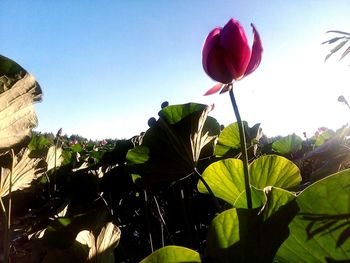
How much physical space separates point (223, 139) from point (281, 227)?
2.27 feet

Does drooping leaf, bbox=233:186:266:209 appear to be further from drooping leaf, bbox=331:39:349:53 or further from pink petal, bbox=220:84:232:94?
drooping leaf, bbox=331:39:349:53

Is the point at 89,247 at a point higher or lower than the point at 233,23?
lower

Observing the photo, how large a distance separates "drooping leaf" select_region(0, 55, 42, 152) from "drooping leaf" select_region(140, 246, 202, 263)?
32 cm

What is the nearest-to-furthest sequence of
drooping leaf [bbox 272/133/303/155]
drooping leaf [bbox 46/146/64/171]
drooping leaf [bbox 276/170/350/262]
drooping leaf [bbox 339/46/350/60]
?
drooping leaf [bbox 276/170/350/262]
drooping leaf [bbox 339/46/350/60]
drooping leaf [bbox 46/146/64/171]
drooping leaf [bbox 272/133/303/155]

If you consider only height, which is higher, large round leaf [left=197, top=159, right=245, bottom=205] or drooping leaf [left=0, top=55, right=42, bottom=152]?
drooping leaf [left=0, top=55, right=42, bottom=152]

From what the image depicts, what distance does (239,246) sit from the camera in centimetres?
43

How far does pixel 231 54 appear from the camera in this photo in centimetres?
62

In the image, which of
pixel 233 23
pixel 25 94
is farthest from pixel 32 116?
pixel 233 23

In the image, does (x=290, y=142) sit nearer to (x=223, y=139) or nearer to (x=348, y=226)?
(x=223, y=139)

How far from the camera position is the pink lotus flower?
0.61m

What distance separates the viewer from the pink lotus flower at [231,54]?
61 cm

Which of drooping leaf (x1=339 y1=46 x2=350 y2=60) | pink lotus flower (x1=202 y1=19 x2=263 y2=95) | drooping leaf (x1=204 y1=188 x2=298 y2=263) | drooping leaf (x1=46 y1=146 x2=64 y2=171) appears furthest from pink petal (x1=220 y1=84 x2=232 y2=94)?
drooping leaf (x1=46 y1=146 x2=64 y2=171)

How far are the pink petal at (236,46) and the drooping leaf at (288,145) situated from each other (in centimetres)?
137

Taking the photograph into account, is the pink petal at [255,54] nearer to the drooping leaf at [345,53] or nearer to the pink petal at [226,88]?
the pink petal at [226,88]
